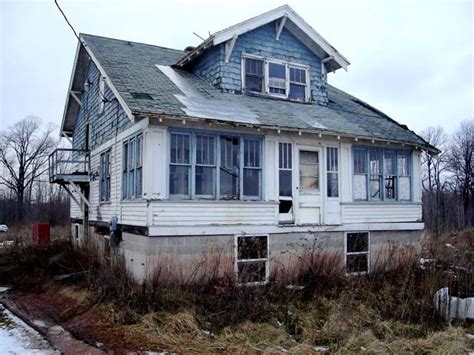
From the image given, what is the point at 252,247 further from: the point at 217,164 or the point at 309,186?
the point at 309,186

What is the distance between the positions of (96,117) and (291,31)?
7.86 m

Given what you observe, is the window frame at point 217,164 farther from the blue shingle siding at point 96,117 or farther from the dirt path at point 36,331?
the dirt path at point 36,331

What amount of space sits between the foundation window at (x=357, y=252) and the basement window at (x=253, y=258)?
3010mm

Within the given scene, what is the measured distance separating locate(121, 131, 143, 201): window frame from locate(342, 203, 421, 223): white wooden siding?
6.34 m

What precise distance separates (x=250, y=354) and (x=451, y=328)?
165 inches

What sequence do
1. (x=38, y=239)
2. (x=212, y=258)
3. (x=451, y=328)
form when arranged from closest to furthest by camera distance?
(x=451, y=328) → (x=212, y=258) → (x=38, y=239)

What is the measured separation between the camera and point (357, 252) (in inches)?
551

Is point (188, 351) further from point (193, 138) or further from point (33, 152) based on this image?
point (33, 152)

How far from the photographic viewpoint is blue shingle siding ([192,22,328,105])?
14.2 m

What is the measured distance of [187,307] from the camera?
916cm

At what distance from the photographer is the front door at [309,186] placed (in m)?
13.1

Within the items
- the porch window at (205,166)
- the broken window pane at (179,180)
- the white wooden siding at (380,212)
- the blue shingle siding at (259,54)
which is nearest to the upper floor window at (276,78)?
the blue shingle siding at (259,54)

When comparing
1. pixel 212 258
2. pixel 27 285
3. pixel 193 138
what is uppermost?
pixel 193 138

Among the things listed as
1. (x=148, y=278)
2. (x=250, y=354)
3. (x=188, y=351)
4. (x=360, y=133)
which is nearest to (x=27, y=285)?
(x=148, y=278)
